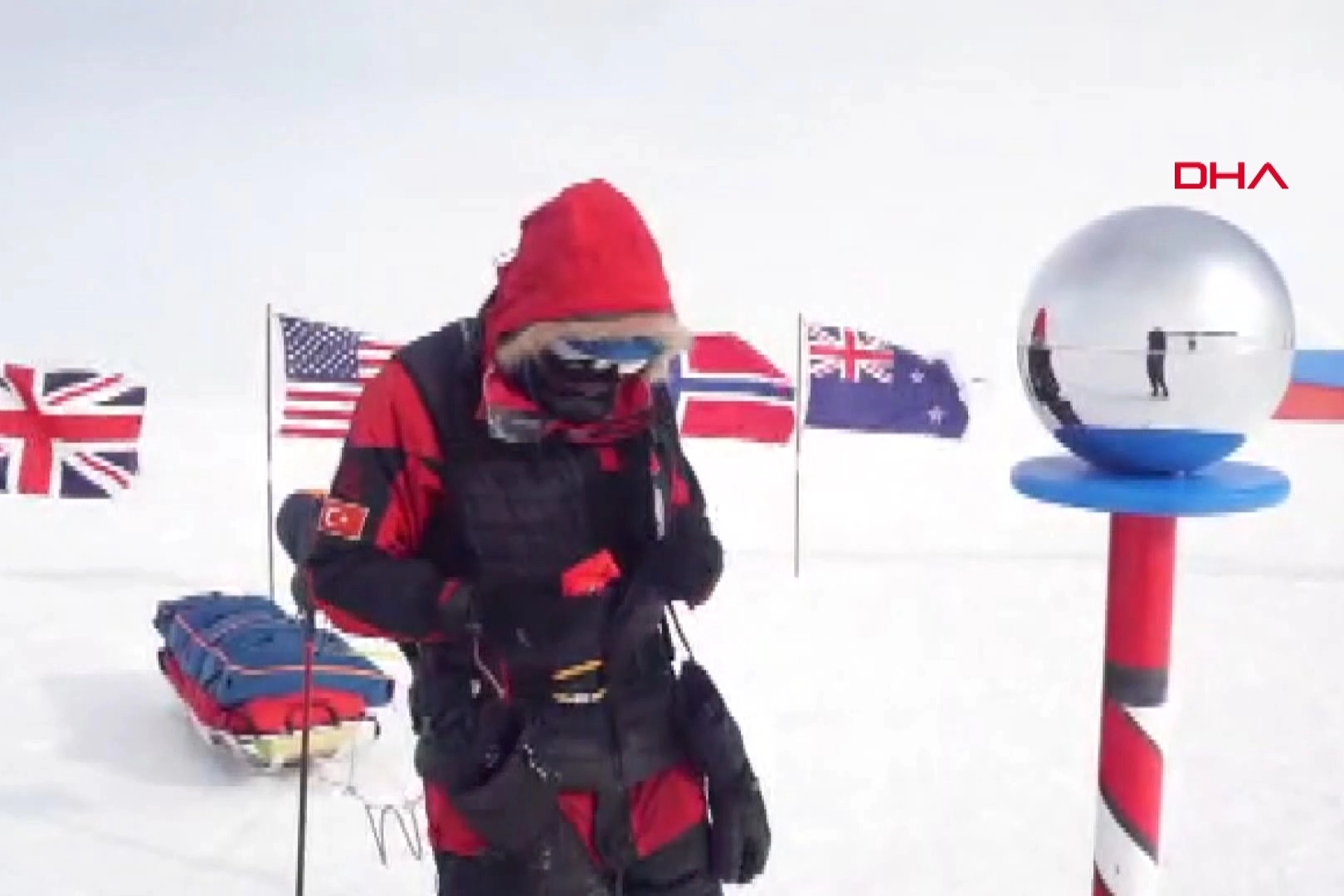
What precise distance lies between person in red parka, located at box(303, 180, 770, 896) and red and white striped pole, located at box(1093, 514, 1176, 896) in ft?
2.60

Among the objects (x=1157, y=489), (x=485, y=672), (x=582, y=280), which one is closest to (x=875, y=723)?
(x=485, y=672)

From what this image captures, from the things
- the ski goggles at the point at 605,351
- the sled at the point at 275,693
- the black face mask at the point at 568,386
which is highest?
the ski goggles at the point at 605,351

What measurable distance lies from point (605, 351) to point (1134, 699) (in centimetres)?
94

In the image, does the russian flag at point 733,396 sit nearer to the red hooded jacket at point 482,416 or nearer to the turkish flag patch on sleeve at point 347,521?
the red hooded jacket at point 482,416

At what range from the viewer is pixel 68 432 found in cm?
712

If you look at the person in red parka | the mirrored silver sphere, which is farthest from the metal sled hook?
the mirrored silver sphere

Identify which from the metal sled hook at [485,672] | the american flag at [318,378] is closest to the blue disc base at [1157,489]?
the metal sled hook at [485,672]

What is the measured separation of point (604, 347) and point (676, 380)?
6.28 metres

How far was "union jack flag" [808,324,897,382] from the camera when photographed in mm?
8625

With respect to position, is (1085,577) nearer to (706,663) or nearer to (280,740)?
(706,663)

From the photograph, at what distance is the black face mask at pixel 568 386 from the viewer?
2.07m

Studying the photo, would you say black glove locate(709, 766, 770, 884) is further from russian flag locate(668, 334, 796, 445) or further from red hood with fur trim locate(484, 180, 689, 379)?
russian flag locate(668, 334, 796, 445)

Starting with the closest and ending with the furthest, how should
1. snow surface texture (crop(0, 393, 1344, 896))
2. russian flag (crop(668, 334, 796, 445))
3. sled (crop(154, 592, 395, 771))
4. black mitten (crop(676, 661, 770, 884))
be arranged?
1. black mitten (crop(676, 661, 770, 884))
2. snow surface texture (crop(0, 393, 1344, 896))
3. sled (crop(154, 592, 395, 771))
4. russian flag (crop(668, 334, 796, 445))

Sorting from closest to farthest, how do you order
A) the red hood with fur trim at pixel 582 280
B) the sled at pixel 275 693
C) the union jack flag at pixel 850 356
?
1. the red hood with fur trim at pixel 582 280
2. the sled at pixel 275 693
3. the union jack flag at pixel 850 356
